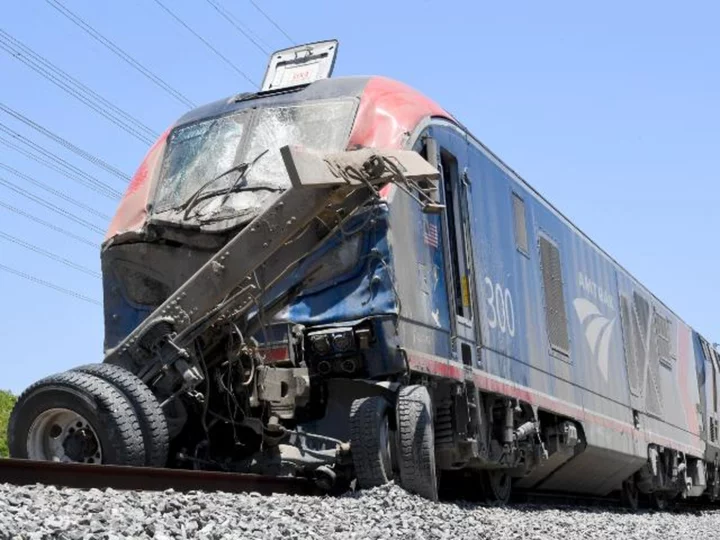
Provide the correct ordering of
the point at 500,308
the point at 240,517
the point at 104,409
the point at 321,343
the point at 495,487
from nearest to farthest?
1. the point at 240,517
2. the point at 104,409
3. the point at 321,343
4. the point at 500,308
5. the point at 495,487

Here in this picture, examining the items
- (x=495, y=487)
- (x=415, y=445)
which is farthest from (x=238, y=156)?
(x=495, y=487)

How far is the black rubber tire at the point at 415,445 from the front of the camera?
689 cm

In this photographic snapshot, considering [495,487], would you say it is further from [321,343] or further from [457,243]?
[321,343]

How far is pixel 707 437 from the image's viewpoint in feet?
68.3

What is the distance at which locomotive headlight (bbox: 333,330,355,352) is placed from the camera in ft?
23.2

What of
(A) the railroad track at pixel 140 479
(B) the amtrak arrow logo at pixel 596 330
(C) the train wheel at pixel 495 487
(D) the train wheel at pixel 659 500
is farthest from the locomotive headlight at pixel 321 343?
(D) the train wheel at pixel 659 500

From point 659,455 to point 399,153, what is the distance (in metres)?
10.6

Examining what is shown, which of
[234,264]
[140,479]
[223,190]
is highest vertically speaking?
[223,190]

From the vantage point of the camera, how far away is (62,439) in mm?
6449

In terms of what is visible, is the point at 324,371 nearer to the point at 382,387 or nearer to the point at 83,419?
the point at 382,387

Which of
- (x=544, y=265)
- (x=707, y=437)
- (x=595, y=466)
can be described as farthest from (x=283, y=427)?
(x=707, y=437)

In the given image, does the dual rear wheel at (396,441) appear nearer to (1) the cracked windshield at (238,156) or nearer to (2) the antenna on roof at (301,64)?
(1) the cracked windshield at (238,156)

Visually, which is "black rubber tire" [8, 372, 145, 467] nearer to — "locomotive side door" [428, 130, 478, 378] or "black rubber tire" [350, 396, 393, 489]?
"black rubber tire" [350, 396, 393, 489]

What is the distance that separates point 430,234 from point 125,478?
329 cm
